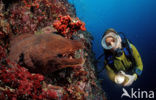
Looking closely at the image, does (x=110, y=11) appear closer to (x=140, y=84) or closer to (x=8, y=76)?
(x=140, y=84)

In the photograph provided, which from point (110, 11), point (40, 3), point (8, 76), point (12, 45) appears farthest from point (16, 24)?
point (110, 11)

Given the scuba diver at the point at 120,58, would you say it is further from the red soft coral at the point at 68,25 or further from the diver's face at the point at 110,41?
the red soft coral at the point at 68,25

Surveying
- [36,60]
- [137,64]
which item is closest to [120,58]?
[137,64]

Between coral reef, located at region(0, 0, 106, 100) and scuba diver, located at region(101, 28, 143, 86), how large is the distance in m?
1.25

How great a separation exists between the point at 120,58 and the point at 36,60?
380cm

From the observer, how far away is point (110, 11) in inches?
4478

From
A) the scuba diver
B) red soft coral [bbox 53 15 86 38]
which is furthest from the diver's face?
red soft coral [bbox 53 15 86 38]

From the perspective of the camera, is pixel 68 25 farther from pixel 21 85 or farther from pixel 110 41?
pixel 21 85

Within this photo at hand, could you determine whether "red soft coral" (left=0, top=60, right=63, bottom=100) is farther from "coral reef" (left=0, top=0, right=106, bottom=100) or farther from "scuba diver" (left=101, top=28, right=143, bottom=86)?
"scuba diver" (left=101, top=28, right=143, bottom=86)

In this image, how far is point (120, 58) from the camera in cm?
535

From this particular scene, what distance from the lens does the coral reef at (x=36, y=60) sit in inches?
101

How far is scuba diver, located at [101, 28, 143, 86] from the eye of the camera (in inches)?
200

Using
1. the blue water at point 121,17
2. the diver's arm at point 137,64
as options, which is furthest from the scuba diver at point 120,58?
the blue water at point 121,17

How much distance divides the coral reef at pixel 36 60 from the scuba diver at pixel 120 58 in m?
1.25
